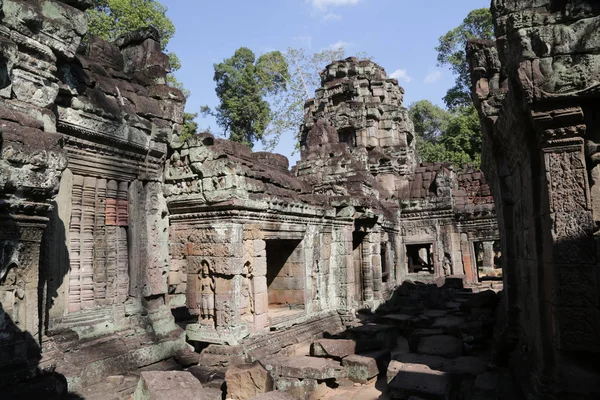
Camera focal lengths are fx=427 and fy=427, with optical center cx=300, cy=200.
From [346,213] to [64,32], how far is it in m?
6.43

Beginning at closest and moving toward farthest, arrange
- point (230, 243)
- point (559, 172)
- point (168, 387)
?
1. point (559, 172)
2. point (168, 387)
3. point (230, 243)

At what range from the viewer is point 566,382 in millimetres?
3400

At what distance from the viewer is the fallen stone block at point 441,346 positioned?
21.0 feet

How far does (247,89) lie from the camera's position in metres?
29.8

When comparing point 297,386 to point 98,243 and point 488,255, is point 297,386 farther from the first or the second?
point 488,255

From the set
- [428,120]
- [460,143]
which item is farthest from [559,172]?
[428,120]

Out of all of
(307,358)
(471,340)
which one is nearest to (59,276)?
(307,358)

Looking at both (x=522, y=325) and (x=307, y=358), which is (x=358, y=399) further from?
(x=522, y=325)

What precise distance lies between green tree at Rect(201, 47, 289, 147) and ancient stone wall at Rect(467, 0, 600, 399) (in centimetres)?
2632

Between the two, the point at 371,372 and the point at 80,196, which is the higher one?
the point at 80,196

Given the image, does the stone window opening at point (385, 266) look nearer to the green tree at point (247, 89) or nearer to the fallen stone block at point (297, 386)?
the fallen stone block at point (297, 386)

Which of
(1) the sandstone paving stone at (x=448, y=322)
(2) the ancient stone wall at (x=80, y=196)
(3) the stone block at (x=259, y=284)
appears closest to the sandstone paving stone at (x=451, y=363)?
(1) the sandstone paving stone at (x=448, y=322)

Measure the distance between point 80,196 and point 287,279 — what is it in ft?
13.8

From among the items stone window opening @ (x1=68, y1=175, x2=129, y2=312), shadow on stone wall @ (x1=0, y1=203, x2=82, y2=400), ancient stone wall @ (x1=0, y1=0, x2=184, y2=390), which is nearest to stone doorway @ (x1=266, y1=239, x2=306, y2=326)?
ancient stone wall @ (x1=0, y1=0, x2=184, y2=390)
